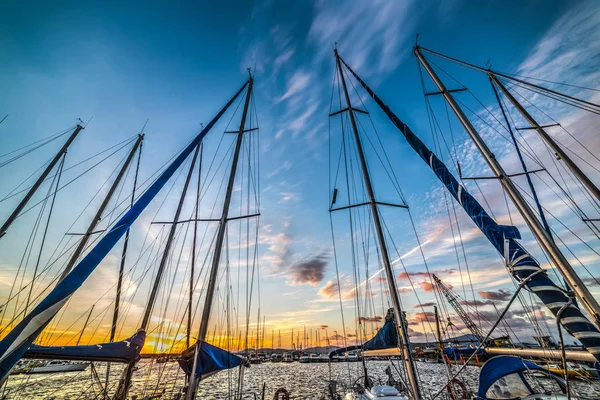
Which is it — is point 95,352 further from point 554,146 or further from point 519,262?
point 554,146

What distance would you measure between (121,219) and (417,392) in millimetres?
9532

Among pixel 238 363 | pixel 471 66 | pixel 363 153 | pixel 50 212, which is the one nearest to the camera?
pixel 238 363

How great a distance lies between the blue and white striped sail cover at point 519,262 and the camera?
453 cm

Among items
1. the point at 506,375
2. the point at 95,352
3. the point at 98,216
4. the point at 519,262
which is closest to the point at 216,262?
the point at 95,352

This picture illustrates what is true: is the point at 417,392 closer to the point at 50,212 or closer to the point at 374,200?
the point at 374,200

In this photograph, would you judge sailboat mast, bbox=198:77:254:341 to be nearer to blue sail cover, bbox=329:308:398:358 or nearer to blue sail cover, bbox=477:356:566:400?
blue sail cover, bbox=329:308:398:358

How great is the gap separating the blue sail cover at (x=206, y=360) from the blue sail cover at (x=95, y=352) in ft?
8.02

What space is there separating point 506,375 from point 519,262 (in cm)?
630

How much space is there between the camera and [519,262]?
573 cm

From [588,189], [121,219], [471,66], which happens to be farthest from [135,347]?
[588,189]

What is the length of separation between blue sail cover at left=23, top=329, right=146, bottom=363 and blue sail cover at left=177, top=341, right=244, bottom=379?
2.44 metres

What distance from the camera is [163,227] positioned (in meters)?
12.9

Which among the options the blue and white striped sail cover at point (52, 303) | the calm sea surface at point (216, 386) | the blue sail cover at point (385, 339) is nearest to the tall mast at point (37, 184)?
the calm sea surface at point (216, 386)

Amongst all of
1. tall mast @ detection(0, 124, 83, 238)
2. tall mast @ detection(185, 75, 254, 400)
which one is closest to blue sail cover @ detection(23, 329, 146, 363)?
tall mast @ detection(185, 75, 254, 400)
